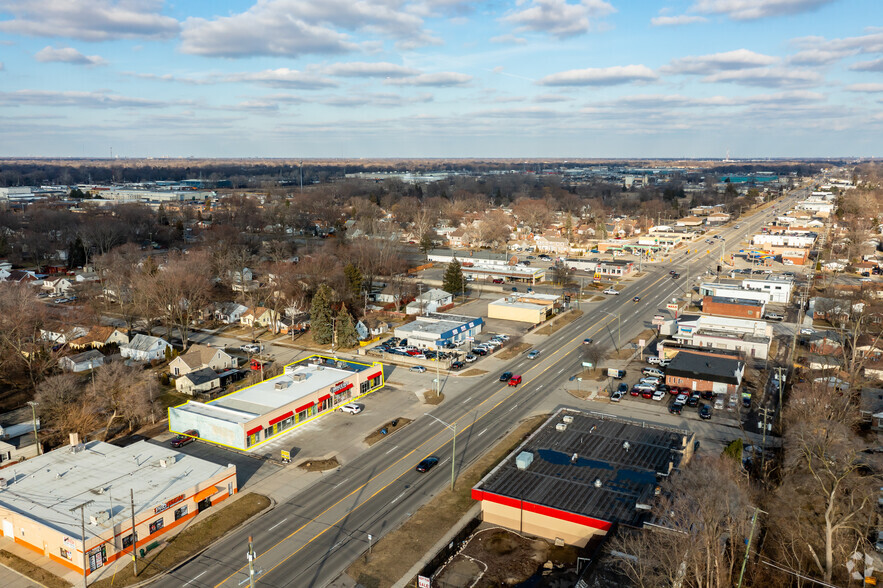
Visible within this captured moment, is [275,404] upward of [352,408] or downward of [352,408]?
upward

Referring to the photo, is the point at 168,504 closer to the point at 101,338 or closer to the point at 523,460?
the point at 523,460

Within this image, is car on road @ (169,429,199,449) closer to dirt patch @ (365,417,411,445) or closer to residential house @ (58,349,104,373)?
dirt patch @ (365,417,411,445)

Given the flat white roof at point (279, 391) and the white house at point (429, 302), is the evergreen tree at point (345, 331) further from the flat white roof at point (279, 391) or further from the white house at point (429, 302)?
the white house at point (429, 302)

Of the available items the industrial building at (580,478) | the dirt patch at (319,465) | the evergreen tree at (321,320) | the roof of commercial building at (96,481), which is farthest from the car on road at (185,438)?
the evergreen tree at (321,320)

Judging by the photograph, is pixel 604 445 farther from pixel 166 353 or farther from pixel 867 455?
pixel 166 353

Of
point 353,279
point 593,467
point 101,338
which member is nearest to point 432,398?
point 593,467

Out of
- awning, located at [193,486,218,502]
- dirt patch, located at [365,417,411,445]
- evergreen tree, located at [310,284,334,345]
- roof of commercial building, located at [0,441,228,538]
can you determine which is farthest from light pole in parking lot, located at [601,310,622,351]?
roof of commercial building, located at [0,441,228,538]
